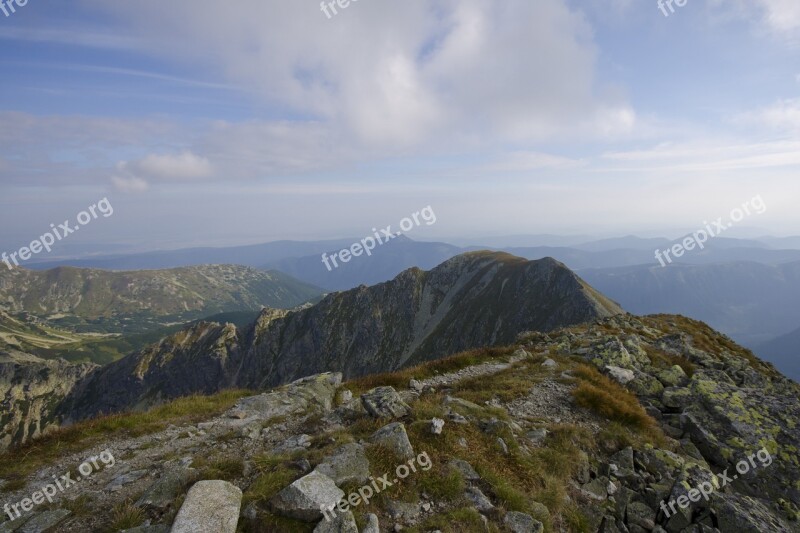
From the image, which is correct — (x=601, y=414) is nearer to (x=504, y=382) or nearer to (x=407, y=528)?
(x=504, y=382)

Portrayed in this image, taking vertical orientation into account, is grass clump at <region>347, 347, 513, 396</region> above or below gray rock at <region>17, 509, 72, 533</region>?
below

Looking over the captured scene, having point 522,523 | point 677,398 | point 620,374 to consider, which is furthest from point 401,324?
point 522,523

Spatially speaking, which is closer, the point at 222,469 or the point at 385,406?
the point at 222,469

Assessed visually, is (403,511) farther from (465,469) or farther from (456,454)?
(456,454)

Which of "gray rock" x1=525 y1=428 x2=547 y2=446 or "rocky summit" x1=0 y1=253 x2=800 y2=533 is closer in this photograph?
"rocky summit" x1=0 y1=253 x2=800 y2=533

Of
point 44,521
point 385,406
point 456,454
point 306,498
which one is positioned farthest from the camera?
point 385,406

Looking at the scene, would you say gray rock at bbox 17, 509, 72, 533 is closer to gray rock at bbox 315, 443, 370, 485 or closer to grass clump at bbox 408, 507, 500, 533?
gray rock at bbox 315, 443, 370, 485

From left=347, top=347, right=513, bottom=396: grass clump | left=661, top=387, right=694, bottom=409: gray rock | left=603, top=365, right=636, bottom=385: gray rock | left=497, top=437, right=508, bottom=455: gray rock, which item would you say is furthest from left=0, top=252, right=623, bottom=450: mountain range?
left=497, top=437, right=508, bottom=455: gray rock
